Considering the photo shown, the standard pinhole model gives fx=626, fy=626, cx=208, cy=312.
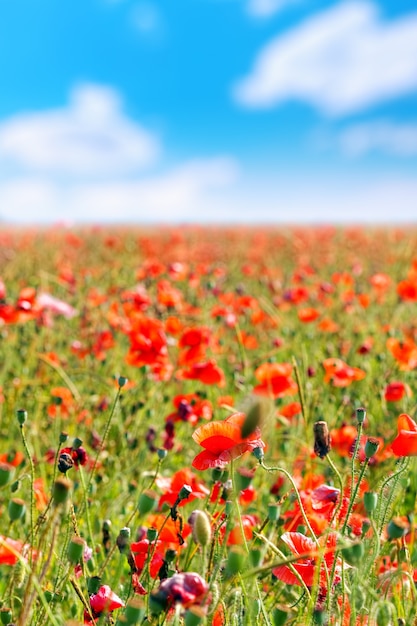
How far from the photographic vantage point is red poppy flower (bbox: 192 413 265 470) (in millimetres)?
1059

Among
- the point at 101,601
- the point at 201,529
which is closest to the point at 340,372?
the point at 101,601

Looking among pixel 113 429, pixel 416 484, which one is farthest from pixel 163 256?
pixel 416 484

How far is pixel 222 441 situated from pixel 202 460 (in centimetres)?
7

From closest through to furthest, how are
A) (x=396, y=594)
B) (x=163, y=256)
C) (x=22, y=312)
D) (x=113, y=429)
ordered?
1. (x=396, y=594)
2. (x=22, y=312)
3. (x=113, y=429)
4. (x=163, y=256)

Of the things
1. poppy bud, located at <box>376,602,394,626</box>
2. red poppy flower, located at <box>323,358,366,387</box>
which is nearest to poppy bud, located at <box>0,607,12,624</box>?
poppy bud, located at <box>376,602,394,626</box>

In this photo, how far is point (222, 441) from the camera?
3.58 feet

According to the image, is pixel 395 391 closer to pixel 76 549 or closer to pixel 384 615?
pixel 384 615

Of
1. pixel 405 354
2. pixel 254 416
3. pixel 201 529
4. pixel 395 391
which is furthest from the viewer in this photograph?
pixel 405 354

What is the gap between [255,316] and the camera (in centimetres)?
350

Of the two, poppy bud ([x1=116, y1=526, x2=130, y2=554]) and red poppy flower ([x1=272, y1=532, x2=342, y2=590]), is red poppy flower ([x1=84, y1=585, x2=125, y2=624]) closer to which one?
poppy bud ([x1=116, y1=526, x2=130, y2=554])

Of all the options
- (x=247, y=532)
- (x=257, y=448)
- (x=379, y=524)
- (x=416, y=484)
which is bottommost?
(x=416, y=484)

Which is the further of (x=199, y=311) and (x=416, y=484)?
(x=199, y=311)

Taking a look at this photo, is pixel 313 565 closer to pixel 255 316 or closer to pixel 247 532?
pixel 247 532

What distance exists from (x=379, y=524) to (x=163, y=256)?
21.6 feet
